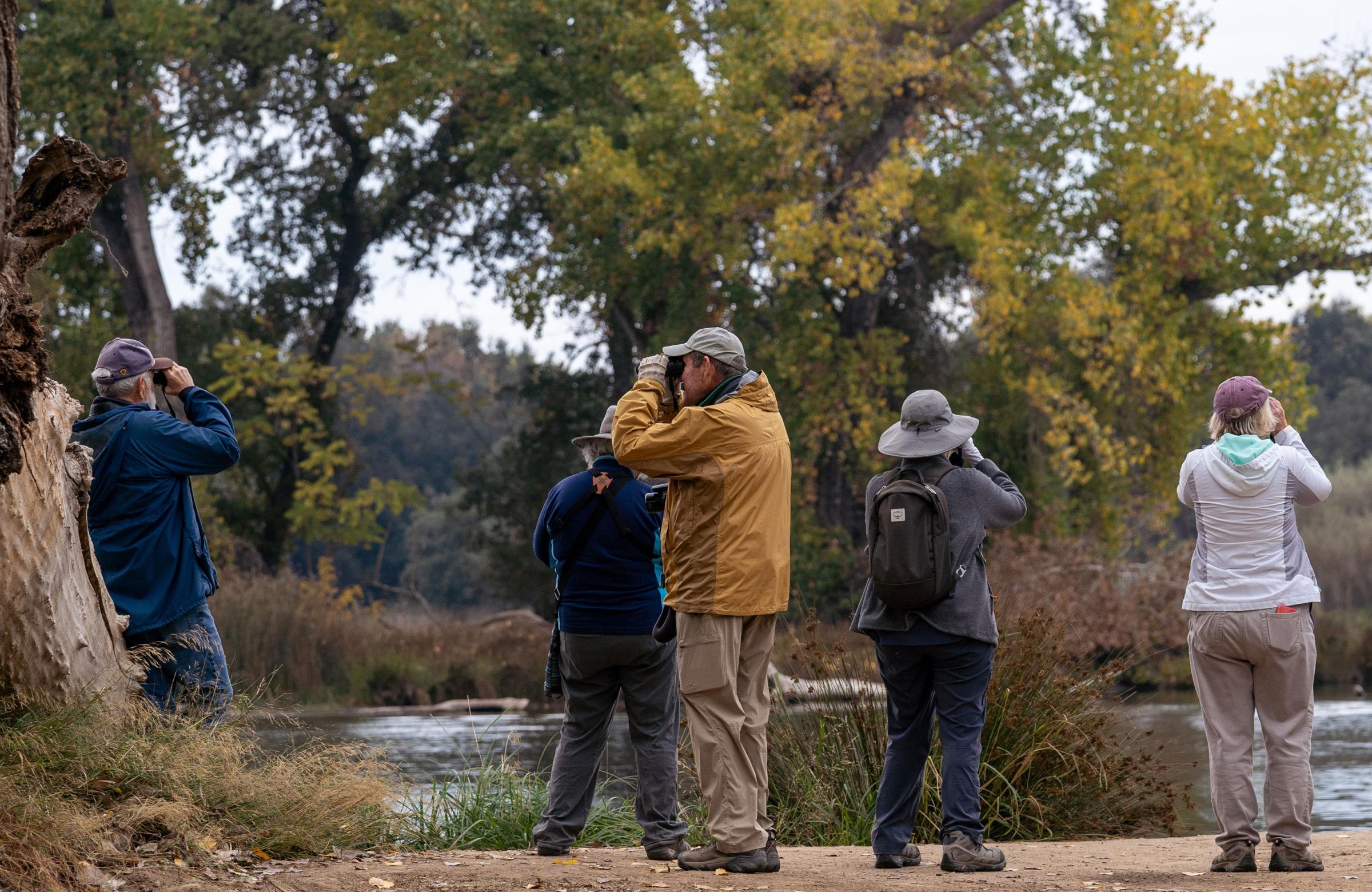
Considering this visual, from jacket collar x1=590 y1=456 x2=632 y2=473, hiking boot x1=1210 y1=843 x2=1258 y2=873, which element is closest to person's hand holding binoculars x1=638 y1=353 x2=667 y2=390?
jacket collar x1=590 y1=456 x2=632 y2=473

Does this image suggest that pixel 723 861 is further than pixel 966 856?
No

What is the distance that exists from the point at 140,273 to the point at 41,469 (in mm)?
20496

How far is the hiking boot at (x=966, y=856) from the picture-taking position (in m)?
5.71

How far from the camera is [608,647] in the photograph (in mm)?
5973

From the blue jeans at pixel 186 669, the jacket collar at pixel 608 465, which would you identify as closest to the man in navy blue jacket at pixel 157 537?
the blue jeans at pixel 186 669

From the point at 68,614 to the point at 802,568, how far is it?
16.7m

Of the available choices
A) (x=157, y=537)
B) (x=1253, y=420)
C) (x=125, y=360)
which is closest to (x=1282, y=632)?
(x=1253, y=420)

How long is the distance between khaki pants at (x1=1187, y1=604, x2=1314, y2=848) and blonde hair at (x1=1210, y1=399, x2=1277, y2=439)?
73 centimetres

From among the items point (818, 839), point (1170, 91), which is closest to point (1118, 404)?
point (1170, 91)

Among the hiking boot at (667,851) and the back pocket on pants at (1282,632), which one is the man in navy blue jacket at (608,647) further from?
the back pocket on pants at (1282,632)

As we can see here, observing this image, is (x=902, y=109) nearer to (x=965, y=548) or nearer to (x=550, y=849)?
(x=965, y=548)

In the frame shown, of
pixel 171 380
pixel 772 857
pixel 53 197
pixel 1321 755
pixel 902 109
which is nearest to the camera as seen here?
pixel 53 197

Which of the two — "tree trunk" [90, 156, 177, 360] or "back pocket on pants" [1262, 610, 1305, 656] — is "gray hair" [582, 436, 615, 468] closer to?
"back pocket on pants" [1262, 610, 1305, 656]

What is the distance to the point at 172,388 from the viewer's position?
21.6ft
